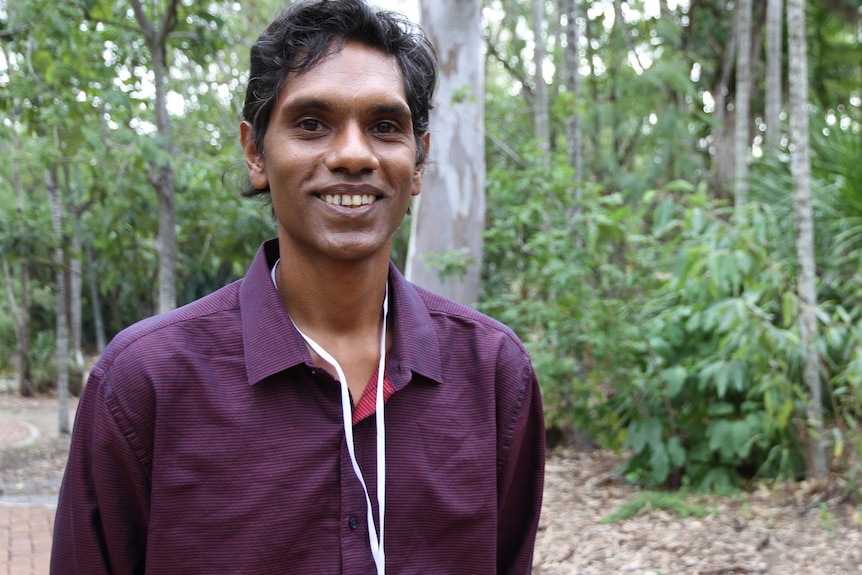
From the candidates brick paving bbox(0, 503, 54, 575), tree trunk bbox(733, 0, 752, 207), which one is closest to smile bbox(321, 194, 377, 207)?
brick paving bbox(0, 503, 54, 575)

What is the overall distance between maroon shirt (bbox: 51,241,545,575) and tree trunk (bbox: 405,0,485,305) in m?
4.83

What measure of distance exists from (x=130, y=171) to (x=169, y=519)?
749 centimetres

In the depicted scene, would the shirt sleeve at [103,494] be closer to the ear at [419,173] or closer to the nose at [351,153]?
the nose at [351,153]

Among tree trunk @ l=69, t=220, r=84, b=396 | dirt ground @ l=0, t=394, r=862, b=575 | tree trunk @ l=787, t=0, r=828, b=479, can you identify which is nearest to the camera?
dirt ground @ l=0, t=394, r=862, b=575

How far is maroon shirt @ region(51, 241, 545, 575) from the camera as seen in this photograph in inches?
60.6

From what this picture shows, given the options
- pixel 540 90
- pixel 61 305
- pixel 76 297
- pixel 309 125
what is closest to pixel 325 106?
pixel 309 125

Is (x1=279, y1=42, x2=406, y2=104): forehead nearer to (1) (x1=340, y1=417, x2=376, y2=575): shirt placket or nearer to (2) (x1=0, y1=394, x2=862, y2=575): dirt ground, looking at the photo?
(1) (x1=340, y1=417, x2=376, y2=575): shirt placket

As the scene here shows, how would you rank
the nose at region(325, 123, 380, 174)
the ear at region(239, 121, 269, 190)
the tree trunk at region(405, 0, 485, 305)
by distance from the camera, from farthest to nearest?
the tree trunk at region(405, 0, 485, 305) < the ear at region(239, 121, 269, 190) < the nose at region(325, 123, 380, 174)

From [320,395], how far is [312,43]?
67 cm

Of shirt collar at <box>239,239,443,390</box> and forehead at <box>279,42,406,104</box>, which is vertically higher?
forehead at <box>279,42,406,104</box>

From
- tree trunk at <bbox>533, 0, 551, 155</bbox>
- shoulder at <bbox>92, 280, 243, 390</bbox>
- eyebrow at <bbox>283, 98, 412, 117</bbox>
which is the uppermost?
tree trunk at <bbox>533, 0, 551, 155</bbox>

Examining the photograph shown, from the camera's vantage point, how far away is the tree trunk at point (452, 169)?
6.65 meters

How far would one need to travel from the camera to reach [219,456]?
5.07 feet

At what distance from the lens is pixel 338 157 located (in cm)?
166
